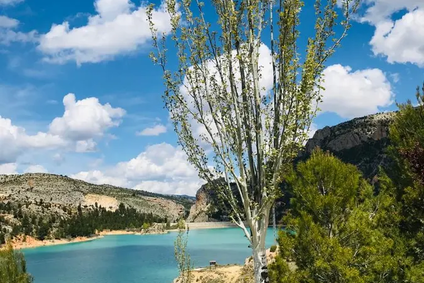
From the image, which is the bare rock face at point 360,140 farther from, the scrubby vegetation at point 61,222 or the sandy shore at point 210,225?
the scrubby vegetation at point 61,222

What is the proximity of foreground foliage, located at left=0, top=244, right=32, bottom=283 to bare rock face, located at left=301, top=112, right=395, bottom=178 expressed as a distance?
107m

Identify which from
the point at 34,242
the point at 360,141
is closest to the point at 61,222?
the point at 34,242

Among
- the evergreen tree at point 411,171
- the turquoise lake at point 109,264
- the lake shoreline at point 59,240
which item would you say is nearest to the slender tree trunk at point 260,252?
the evergreen tree at point 411,171

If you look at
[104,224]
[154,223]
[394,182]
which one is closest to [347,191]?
[394,182]

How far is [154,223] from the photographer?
5276 inches

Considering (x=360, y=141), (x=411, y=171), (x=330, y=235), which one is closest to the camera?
(x=330, y=235)

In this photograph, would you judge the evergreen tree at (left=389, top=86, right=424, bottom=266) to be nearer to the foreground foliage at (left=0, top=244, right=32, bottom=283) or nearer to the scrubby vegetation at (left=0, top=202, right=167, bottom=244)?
the foreground foliage at (left=0, top=244, right=32, bottom=283)

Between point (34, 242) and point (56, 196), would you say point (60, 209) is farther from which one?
point (34, 242)

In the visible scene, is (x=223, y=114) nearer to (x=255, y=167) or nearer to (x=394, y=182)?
(x=255, y=167)

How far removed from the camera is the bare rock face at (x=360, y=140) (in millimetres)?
123750

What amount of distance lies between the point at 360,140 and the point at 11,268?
129217mm

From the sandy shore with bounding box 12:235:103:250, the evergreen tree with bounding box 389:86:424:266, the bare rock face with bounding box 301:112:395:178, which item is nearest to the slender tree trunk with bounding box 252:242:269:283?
the evergreen tree with bounding box 389:86:424:266

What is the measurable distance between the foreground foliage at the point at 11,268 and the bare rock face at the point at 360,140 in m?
107

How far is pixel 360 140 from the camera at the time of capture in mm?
136875
